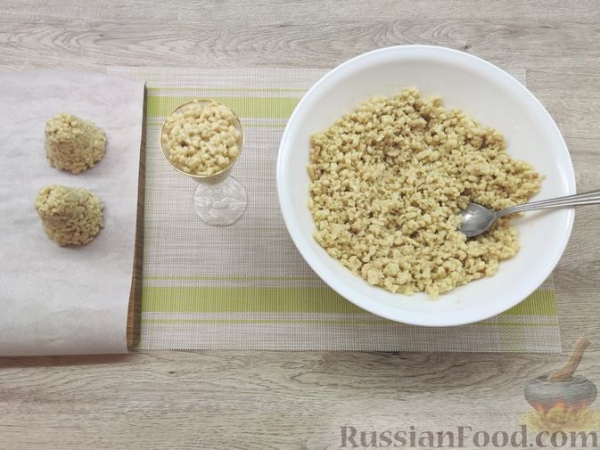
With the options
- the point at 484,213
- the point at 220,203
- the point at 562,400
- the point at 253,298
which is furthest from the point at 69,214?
the point at 562,400

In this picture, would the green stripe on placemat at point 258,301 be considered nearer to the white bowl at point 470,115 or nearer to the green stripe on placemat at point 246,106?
the white bowl at point 470,115

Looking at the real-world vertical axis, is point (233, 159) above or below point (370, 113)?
below

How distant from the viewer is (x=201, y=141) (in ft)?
3.60

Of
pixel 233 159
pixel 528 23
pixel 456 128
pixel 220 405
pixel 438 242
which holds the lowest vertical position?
pixel 220 405

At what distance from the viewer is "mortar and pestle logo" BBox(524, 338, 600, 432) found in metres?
1.23

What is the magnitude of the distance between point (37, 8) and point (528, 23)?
159 cm

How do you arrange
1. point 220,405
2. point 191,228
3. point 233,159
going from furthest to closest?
1. point 191,228
2. point 220,405
3. point 233,159

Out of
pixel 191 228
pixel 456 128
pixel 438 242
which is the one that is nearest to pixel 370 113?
pixel 456 128

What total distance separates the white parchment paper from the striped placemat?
0.07 metres

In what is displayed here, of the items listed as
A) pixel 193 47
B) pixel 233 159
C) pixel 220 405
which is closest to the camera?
pixel 233 159

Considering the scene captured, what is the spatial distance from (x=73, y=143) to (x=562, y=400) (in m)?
1.45

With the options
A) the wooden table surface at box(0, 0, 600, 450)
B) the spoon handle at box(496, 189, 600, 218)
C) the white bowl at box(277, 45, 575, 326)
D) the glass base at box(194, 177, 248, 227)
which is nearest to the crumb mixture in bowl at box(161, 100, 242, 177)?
the white bowl at box(277, 45, 575, 326)

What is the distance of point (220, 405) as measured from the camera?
1.24 metres

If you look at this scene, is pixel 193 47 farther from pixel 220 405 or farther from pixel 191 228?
pixel 220 405
